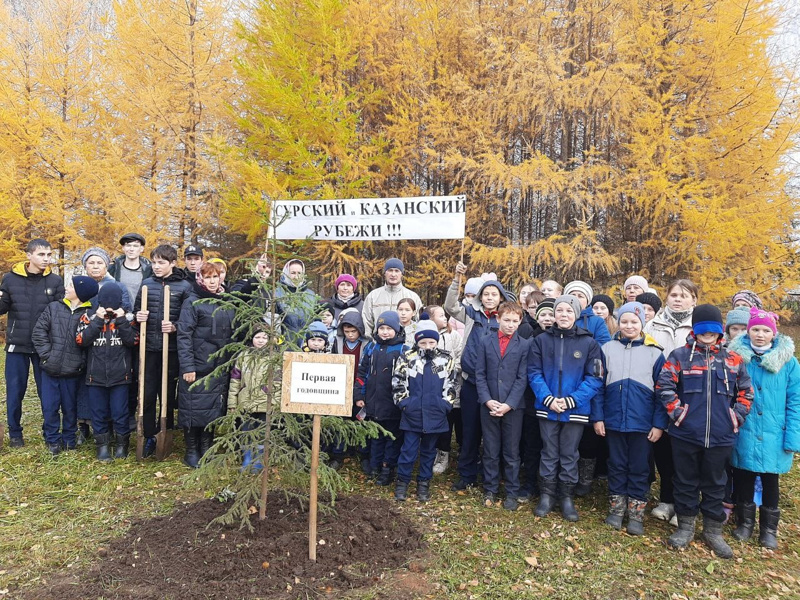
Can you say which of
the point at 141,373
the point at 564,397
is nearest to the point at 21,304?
the point at 141,373

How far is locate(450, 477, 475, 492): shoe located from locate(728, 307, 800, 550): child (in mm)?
2300

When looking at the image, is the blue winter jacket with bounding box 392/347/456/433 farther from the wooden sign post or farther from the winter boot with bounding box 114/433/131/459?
the winter boot with bounding box 114/433/131/459

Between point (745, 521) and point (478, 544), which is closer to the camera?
point (478, 544)

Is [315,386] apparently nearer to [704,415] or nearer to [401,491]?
[401,491]

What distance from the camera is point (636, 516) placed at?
430cm

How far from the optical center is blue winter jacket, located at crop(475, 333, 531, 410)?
15.4 feet

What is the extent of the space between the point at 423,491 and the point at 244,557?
1.88 meters

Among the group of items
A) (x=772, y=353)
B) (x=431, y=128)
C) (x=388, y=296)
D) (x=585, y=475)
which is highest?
(x=431, y=128)

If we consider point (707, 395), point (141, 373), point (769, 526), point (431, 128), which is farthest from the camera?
point (431, 128)

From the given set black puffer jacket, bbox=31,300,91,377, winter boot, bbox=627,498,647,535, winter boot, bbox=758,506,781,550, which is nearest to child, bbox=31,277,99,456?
black puffer jacket, bbox=31,300,91,377

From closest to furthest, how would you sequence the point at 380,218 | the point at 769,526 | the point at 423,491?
the point at 769,526
the point at 423,491
the point at 380,218

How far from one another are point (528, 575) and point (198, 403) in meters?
3.58

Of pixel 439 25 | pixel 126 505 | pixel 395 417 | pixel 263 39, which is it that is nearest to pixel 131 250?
pixel 126 505

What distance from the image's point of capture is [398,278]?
244 inches
